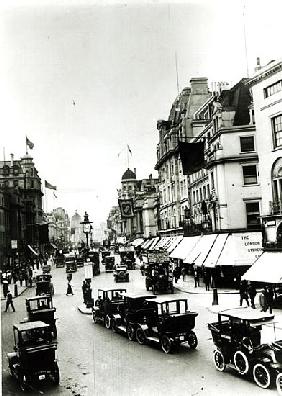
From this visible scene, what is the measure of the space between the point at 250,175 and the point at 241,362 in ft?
95.0

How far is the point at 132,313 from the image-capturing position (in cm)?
1789

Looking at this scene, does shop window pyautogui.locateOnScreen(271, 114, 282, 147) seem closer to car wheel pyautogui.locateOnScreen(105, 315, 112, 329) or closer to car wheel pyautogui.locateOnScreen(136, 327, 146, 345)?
car wheel pyautogui.locateOnScreen(105, 315, 112, 329)

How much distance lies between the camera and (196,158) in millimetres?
21844

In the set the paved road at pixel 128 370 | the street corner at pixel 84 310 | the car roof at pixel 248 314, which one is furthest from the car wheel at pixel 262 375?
the street corner at pixel 84 310

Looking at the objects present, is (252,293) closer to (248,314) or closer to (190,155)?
(190,155)

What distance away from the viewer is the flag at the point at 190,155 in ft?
70.8

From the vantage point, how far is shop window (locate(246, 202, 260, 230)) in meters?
39.6

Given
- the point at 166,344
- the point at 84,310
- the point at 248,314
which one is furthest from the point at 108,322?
→ the point at 248,314

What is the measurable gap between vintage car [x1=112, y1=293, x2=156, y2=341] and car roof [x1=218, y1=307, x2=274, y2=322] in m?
4.65

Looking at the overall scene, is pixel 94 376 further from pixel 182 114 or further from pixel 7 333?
pixel 182 114

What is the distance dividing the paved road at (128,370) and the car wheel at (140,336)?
231mm

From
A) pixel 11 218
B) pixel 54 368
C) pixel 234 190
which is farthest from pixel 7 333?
pixel 11 218

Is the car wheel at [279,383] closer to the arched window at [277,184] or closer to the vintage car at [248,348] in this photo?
the vintage car at [248,348]

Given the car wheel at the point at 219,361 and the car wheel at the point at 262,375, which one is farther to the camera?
the car wheel at the point at 219,361
